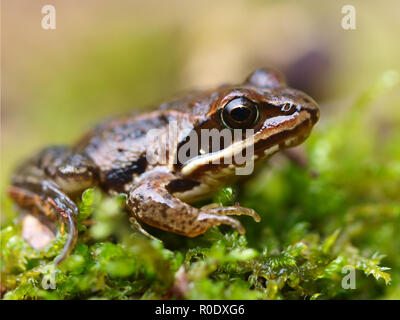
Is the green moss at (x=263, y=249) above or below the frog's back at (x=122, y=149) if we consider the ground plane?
below

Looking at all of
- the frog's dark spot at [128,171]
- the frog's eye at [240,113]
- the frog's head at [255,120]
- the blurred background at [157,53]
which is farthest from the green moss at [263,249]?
the blurred background at [157,53]

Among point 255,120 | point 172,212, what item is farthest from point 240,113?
point 172,212

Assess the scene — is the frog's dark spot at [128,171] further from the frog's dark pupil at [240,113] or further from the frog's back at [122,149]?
the frog's dark pupil at [240,113]

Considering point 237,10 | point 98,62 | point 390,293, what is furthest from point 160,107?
point 237,10

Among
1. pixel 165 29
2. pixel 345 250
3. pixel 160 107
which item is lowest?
pixel 345 250

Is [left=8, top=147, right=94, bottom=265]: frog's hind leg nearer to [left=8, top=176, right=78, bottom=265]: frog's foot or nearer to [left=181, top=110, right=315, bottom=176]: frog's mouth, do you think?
[left=8, top=176, right=78, bottom=265]: frog's foot

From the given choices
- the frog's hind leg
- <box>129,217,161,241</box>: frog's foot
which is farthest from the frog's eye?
the frog's hind leg
